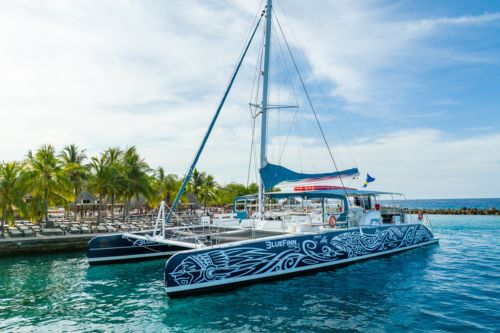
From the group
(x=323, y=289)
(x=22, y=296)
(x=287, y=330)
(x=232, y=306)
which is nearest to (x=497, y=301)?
(x=323, y=289)

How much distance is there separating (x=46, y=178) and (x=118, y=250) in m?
12.6

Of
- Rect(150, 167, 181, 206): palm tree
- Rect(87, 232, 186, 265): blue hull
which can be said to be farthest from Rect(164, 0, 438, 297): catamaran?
Rect(150, 167, 181, 206): palm tree

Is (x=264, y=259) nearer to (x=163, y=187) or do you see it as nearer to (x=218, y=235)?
(x=218, y=235)

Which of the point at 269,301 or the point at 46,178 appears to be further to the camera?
the point at 46,178

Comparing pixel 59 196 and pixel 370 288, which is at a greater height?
pixel 59 196

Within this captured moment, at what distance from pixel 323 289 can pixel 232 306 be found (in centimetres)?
368

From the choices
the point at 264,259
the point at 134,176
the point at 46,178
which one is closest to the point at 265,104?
the point at 264,259

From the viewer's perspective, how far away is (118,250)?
1605 centimetres

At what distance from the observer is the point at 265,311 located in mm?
9781

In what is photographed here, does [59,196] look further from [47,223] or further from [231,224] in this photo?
[231,224]

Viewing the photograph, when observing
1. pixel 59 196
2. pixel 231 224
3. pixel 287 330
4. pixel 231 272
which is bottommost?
pixel 287 330

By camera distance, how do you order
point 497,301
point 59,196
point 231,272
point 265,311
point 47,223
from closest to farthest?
point 265,311, point 497,301, point 231,272, point 47,223, point 59,196

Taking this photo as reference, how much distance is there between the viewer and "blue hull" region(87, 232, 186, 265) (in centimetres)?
1576

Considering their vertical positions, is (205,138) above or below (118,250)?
above
